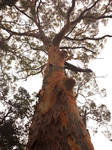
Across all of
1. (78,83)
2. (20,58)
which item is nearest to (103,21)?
(78,83)

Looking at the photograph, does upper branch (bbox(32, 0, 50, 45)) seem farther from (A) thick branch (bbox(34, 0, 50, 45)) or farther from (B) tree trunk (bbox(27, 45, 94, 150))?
(B) tree trunk (bbox(27, 45, 94, 150))

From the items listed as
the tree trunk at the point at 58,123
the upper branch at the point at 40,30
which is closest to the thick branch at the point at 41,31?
the upper branch at the point at 40,30

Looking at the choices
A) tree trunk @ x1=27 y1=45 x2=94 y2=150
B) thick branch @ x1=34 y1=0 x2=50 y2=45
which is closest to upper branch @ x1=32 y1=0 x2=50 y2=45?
thick branch @ x1=34 y1=0 x2=50 y2=45

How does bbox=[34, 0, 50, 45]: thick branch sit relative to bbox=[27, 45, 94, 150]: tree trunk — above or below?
above

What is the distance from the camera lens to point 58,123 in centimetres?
212

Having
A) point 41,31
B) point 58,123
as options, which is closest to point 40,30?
point 41,31

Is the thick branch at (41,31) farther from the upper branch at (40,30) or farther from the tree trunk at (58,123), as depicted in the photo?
the tree trunk at (58,123)

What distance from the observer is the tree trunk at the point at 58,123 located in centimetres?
184

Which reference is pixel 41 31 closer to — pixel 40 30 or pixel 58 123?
pixel 40 30

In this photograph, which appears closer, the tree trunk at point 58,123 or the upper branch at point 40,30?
the tree trunk at point 58,123

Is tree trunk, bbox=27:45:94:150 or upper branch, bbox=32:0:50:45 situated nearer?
tree trunk, bbox=27:45:94:150

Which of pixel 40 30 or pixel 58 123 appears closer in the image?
pixel 58 123

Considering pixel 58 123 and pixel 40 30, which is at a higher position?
pixel 40 30

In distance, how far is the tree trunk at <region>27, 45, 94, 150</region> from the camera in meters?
1.84
